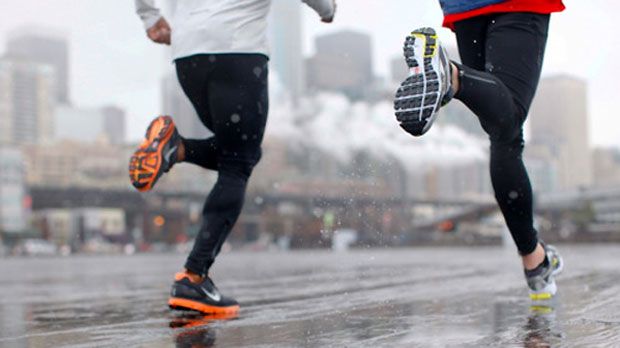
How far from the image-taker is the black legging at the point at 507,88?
6.26 feet

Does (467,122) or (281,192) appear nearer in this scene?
(467,122)

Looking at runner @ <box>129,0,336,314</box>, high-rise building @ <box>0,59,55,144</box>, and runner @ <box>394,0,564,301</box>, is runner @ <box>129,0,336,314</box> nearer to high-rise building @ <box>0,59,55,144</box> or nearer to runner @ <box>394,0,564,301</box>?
runner @ <box>394,0,564,301</box>

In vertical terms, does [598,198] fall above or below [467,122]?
below

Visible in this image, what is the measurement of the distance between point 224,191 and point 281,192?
82520 mm

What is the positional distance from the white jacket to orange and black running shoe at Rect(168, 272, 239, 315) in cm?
76

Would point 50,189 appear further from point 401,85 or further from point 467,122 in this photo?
point 401,85

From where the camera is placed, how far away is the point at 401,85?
1725mm

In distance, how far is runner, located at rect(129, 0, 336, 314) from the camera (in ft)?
8.04

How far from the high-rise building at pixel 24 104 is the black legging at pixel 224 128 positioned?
467 feet

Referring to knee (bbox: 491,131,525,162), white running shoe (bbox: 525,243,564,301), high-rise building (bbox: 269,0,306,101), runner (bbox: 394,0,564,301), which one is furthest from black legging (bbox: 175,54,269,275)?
high-rise building (bbox: 269,0,306,101)

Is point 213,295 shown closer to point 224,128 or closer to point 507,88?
point 224,128

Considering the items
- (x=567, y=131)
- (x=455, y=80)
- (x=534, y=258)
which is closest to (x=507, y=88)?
(x=455, y=80)

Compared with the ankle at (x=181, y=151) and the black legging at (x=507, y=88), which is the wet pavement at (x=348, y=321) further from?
the ankle at (x=181, y=151)

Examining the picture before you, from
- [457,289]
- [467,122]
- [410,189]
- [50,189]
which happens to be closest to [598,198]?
[410,189]
